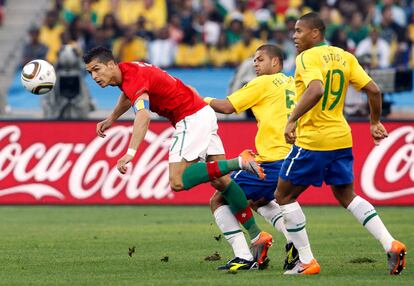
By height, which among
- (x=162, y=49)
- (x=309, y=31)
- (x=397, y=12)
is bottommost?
(x=309, y=31)

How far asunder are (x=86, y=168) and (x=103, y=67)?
8.02m

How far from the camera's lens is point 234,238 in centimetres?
1116

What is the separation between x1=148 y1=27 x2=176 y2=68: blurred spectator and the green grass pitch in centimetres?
803

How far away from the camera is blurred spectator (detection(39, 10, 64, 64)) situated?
1065 inches

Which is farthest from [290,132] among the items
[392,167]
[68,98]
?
[68,98]

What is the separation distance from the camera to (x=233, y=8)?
28062 mm

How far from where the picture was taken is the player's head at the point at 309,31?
10406 mm

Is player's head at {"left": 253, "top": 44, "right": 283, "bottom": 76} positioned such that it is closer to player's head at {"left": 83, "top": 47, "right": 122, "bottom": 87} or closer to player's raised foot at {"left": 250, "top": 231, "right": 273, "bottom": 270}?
player's head at {"left": 83, "top": 47, "right": 122, "bottom": 87}

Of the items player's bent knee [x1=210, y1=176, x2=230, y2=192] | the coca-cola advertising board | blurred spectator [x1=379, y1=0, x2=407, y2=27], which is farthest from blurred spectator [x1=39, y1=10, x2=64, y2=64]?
player's bent knee [x1=210, y1=176, x2=230, y2=192]

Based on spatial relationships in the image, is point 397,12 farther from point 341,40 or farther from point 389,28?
point 341,40

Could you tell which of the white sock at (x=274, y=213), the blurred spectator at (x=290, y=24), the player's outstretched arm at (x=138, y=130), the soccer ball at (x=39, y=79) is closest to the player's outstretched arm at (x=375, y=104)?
the white sock at (x=274, y=213)

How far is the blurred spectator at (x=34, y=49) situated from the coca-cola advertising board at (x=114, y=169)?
7.53 metres

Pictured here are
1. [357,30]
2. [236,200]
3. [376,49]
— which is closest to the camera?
[236,200]

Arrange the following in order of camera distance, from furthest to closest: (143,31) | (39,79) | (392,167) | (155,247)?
1. (143,31)
2. (392,167)
3. (155,247)
4. (39,79)
